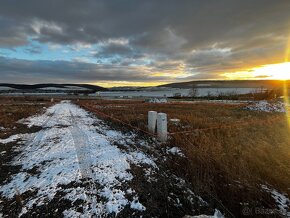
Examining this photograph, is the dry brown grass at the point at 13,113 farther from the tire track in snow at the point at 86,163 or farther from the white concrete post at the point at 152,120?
the white concrete post at the point at 152,120

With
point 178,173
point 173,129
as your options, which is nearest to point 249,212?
point 178,173

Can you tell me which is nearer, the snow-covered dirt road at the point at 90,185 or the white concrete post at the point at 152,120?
the snow-covered dirt road at the point at 90,185

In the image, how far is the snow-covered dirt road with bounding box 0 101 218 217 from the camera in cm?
366

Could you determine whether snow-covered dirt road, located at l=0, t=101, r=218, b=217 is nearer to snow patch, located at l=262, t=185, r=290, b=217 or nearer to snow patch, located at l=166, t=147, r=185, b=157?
snow patch, located at l=166, t=147, r=185, b=157

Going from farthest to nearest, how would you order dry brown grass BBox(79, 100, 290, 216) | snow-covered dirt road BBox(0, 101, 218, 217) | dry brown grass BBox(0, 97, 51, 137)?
dry brown grass BBox(0, 97, 51, 137) → dry brown grass BBox(79, 100, 290, 216) → snow-covered dirt road BBox(0, 101, 218, 217)

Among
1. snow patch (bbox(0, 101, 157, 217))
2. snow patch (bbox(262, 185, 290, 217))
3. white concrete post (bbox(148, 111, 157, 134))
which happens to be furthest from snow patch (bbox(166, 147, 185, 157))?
snow patch (bbox(262, 185, 290, 217))

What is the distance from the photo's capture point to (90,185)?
441 cm

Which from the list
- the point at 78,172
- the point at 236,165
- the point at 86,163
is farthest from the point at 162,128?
the point at 78,172

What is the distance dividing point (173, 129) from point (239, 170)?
471 cm

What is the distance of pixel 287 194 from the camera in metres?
4.48

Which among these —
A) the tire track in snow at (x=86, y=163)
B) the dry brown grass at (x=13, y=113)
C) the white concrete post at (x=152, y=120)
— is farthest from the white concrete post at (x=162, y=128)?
the dry brown grass at (x=13, y=113)

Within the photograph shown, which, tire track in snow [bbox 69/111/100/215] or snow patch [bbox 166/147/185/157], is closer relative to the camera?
tire track in snow [bbox 69/111/100/215]

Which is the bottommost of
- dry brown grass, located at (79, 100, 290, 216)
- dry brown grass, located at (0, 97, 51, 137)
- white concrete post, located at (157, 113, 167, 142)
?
dry brown grass, located at (0, 97, 51, 137)

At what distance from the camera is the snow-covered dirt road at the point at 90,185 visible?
366 cm
